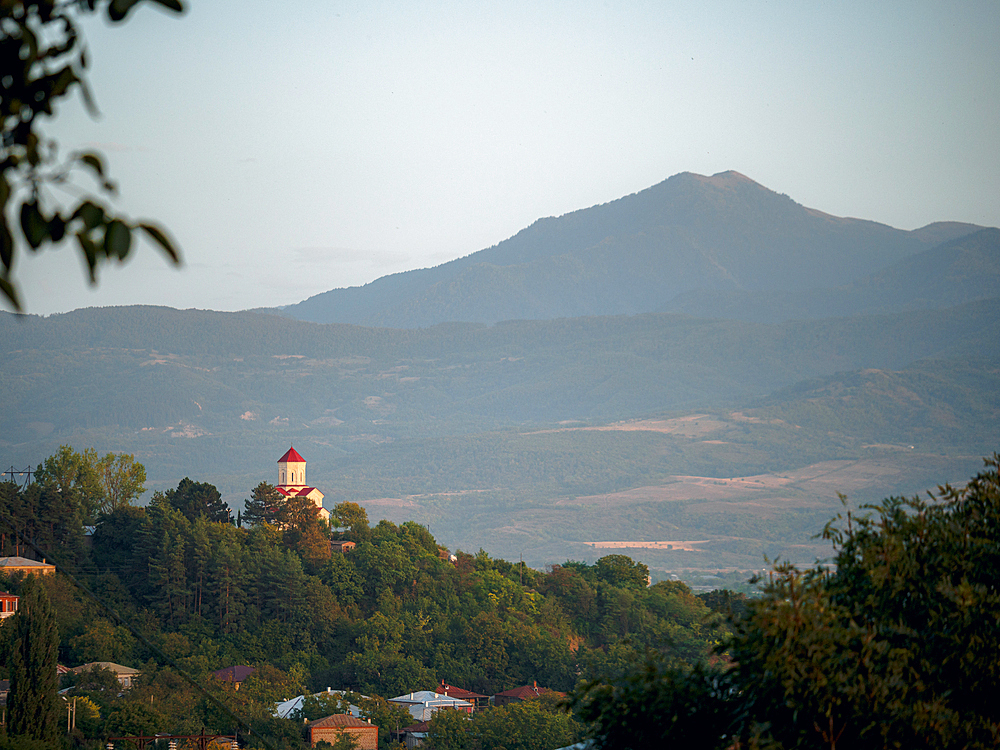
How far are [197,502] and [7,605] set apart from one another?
53911 mm

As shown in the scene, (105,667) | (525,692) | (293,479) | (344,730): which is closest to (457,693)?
(525,692)

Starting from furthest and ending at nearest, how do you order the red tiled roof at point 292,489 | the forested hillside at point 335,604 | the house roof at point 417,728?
the red tiled roof at point 292,489, the forested hillside at point 335,604, the house roof at point 417,728

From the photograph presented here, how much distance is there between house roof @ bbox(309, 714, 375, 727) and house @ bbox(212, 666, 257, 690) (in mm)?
6523

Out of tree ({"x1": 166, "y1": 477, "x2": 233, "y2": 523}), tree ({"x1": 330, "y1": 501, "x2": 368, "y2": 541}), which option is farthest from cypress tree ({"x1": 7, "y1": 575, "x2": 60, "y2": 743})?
tree ({"x1": 330, "y1": 501, "x2": 368, "y2": 541})

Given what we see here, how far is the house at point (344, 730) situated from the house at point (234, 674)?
678cm

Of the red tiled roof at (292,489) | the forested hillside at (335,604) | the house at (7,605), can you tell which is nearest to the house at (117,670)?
the house at (7,605)

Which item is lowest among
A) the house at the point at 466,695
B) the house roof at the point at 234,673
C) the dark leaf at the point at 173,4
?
the house at the point at 466,695

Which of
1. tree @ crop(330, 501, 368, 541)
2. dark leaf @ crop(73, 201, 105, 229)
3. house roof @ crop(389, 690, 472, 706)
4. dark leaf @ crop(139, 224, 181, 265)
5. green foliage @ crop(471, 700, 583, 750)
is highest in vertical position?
dark leaf @ crop(73, 201, 105, 229)

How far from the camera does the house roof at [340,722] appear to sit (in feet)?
189

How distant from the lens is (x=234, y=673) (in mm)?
67625

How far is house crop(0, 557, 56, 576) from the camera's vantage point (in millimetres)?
28784

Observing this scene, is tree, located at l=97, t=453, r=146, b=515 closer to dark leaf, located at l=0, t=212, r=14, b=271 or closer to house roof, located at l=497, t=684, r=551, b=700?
house roof, located at l=497, t=684, r=551, b=700

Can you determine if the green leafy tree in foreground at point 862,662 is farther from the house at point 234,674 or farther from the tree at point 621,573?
the tree at point 621,573

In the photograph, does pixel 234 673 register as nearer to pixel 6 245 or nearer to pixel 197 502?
pixel 197 502
